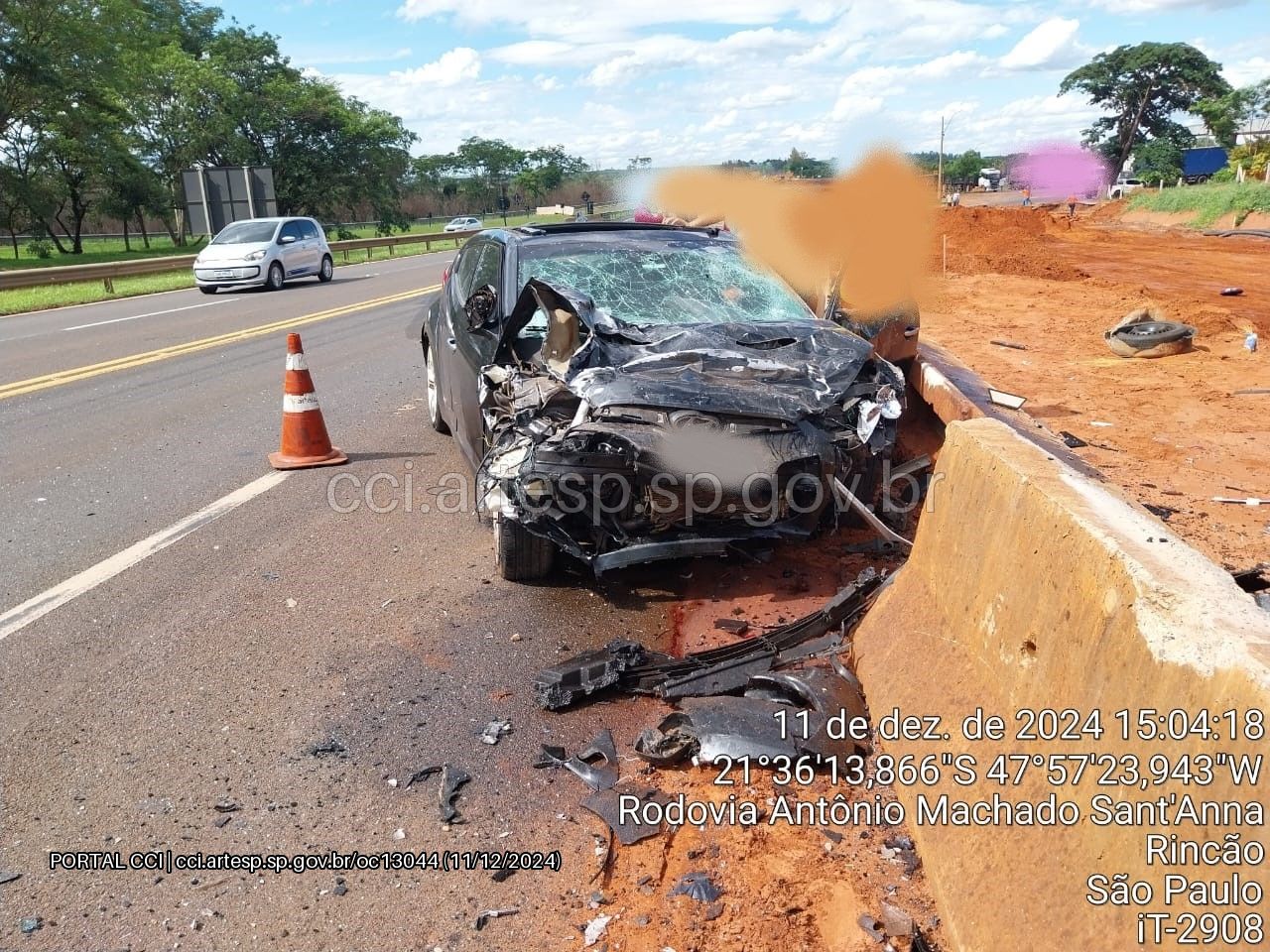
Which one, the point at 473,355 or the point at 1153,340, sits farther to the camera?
the point at 1153,340

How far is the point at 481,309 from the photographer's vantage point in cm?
526

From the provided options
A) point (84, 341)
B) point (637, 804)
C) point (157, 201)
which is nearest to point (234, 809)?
point (637, 804)

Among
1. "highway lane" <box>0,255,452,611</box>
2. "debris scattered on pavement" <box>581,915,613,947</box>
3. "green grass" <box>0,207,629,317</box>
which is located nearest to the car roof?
"highway lane" <box>0,255,452,611</box>

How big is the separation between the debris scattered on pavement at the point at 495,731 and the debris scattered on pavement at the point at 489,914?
82cm

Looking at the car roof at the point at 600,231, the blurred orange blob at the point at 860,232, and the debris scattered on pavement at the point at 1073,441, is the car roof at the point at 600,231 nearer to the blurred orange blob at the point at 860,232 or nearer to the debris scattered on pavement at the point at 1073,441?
the blurred orange blob at the point at 860,232

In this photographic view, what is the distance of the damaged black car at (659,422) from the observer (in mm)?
4047

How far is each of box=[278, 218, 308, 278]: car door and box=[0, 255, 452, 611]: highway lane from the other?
5360 millimetres

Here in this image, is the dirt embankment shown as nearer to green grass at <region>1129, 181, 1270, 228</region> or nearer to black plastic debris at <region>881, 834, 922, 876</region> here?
black plastic debris at <region>881, 834, 922, 876</region>

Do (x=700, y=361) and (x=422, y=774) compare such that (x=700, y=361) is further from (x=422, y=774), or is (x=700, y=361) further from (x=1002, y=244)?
(x=1002, y=244)

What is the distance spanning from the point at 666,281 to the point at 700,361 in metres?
1.27

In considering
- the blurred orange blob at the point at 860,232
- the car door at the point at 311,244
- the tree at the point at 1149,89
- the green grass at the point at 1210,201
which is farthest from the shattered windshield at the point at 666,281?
the tree at the point at 1149,89

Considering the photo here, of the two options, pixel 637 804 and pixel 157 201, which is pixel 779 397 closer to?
pixel 637 804

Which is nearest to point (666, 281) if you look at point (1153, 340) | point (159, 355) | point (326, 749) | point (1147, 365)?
point (326, 749)

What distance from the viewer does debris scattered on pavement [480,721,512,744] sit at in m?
3.36
